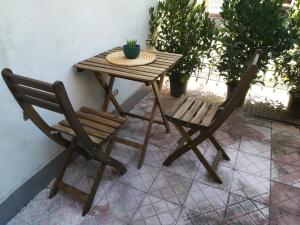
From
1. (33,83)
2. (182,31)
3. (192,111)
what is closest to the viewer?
(33,83)

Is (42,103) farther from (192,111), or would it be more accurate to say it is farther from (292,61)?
(292,61)

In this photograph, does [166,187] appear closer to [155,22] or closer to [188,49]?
[188,49]

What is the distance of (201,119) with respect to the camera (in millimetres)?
2156

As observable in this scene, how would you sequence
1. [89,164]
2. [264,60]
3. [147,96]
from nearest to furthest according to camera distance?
[89,164] < [264,60] < [147,96]

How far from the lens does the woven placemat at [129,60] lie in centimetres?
231

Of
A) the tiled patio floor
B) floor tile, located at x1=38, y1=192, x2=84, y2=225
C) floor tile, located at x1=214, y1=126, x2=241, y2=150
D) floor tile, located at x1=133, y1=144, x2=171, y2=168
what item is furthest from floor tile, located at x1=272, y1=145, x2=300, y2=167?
floor tile, located at x1=38, y1=192, x2=84, y2=225

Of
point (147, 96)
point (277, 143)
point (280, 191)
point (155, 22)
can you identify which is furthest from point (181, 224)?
point (155, 22)

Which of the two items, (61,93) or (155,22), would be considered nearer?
(61,93)

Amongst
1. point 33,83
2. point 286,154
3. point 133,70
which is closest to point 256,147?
point 286,154

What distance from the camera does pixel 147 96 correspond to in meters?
3.84

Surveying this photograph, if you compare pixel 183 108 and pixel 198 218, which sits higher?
pixel 183 108

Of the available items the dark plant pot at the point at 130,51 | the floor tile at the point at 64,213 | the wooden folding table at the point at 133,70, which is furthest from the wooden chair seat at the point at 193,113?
the floor tile at the point at 64,213

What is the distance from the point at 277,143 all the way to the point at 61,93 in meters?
2.43

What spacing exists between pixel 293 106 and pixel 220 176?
1655 mm
